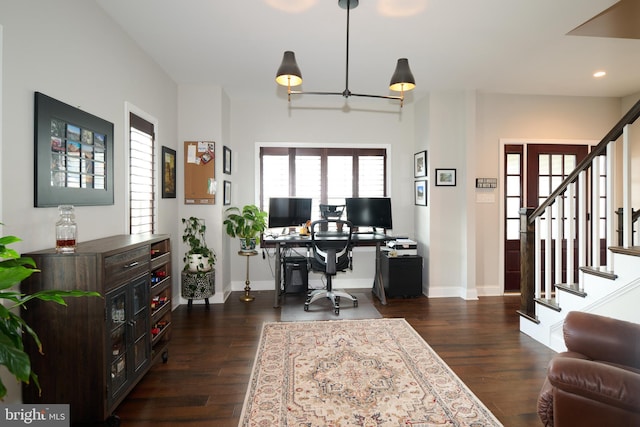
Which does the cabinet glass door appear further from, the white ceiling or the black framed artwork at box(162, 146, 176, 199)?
the white ceiling

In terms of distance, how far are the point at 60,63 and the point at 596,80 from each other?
18.8ft

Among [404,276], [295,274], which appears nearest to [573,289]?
[404,276]

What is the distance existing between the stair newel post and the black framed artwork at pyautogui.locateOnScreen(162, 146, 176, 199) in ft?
13.1

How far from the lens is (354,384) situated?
2.41m

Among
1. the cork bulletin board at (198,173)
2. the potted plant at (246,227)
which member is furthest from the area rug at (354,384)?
the cork bulletin board at (198,173)

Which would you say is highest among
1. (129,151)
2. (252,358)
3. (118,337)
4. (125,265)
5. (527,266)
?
(129,151)

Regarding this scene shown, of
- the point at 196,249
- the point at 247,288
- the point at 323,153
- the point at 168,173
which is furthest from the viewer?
the point at 323,153

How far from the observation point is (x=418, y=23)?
9.61 feet

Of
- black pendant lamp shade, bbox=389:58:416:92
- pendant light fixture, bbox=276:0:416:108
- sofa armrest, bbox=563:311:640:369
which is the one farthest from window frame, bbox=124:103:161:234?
sofa armrest, bbox=563:311:640:369

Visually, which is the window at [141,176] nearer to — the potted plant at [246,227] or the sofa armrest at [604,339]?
the potted plant at [246,227]

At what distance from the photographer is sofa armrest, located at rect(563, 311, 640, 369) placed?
5.75 ft

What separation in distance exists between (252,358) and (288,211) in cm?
225

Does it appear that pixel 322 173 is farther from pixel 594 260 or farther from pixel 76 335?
pixel 76 335

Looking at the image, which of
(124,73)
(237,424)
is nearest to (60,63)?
(124,73)
